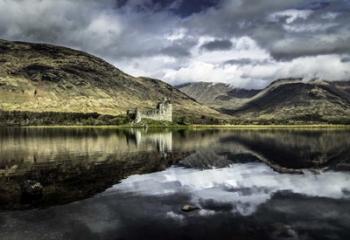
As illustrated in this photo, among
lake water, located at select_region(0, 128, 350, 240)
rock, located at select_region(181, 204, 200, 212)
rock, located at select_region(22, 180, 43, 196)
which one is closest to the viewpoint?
lake water, located at select_region(0, 128, 350, 240)

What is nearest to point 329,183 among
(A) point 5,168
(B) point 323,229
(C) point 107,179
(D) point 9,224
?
(B) point 323,229

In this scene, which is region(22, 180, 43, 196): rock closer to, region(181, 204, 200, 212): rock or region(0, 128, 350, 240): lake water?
region(0, 128, 350, 240): lake water

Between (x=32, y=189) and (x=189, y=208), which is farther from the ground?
(x=32, y=189)

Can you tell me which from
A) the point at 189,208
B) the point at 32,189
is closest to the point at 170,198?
the point at 189,208

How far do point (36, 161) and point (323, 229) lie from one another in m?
62.8

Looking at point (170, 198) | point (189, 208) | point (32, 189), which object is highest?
point (32, 189)

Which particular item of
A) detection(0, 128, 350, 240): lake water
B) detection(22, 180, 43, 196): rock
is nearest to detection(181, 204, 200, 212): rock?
detection(0, 128, 350, 240): lake water

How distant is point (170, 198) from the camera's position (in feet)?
173

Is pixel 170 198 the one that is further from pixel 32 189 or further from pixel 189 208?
pixel 32 189

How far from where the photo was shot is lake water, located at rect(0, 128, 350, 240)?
125 ft

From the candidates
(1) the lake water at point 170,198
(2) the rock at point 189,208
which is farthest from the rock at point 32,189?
(2) the rock at point 189,208

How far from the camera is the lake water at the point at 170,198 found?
3800 cm

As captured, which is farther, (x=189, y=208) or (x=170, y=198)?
(x=170, y=198)

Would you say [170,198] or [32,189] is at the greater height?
[32,189]
